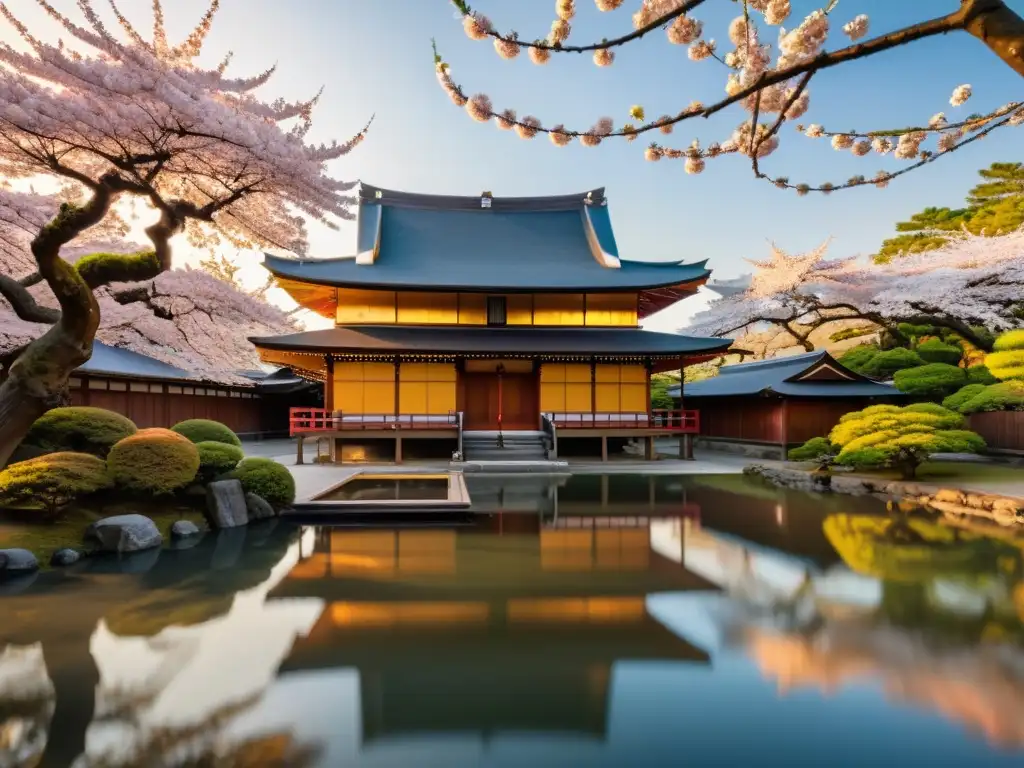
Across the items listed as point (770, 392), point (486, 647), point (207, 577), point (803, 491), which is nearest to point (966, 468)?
point (770, 392)

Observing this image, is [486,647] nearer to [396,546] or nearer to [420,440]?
[396,546]

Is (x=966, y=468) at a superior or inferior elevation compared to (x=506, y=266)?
inferior

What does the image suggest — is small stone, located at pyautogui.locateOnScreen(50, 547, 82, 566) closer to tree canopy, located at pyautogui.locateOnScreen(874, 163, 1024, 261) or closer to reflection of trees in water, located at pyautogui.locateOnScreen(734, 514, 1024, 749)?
reflection of trees in water, located at pyautogui.locateOnScreen(734, 514, 1024, 749)

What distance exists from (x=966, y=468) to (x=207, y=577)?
20.3m

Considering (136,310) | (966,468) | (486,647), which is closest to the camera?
(486,647)

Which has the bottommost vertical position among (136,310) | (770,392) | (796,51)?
(770,392)

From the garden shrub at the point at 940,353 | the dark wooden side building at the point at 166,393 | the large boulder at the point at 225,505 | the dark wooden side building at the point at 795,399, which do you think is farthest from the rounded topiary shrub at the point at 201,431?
the garden shrub at the point at 940,353

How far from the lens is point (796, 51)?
13.7ft

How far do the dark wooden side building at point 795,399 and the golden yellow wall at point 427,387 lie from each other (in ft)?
31.3

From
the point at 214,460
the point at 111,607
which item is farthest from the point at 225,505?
the point at 111,607

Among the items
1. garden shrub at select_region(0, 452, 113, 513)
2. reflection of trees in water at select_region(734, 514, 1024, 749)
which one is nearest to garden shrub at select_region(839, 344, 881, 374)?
reflection of trees in water at select_region(734, 514, 1024, 749)

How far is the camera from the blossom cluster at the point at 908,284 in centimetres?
2038

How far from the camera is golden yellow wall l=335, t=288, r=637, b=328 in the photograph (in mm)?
20453

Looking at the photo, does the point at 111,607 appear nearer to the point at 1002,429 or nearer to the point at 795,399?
the point at 795,399
